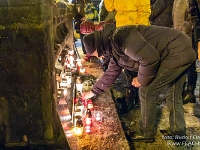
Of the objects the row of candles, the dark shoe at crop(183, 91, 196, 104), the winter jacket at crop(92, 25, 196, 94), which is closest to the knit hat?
the winter jacket at crop(92, 25, 196, 94)

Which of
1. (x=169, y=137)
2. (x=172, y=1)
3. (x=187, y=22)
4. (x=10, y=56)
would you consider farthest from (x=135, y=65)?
(x=172, y=1)

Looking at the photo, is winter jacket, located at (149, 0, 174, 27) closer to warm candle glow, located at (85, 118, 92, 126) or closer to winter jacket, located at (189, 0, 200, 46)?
winter jacket, located at (189, 0, 200, 46)

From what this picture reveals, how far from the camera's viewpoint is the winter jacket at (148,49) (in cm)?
317

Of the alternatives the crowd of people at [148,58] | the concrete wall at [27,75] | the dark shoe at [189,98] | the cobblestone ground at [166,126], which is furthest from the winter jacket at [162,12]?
the concrete wall at [27,75]

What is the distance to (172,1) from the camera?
5.85 metres

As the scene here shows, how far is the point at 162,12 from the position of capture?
5883 mm

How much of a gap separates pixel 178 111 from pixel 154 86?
67 cm

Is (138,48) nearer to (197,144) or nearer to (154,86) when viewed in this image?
(154,86)

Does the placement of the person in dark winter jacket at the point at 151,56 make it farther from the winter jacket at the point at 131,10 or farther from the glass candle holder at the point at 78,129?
the winter jacket at the point at 131,10

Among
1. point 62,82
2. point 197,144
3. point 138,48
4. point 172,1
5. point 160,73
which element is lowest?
point 197,144

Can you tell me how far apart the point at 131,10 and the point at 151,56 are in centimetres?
179

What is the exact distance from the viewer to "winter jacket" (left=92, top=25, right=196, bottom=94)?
317 centimetres

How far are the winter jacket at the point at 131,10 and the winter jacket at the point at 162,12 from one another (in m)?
1.10

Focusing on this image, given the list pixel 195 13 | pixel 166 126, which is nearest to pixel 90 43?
pixel 166 126
